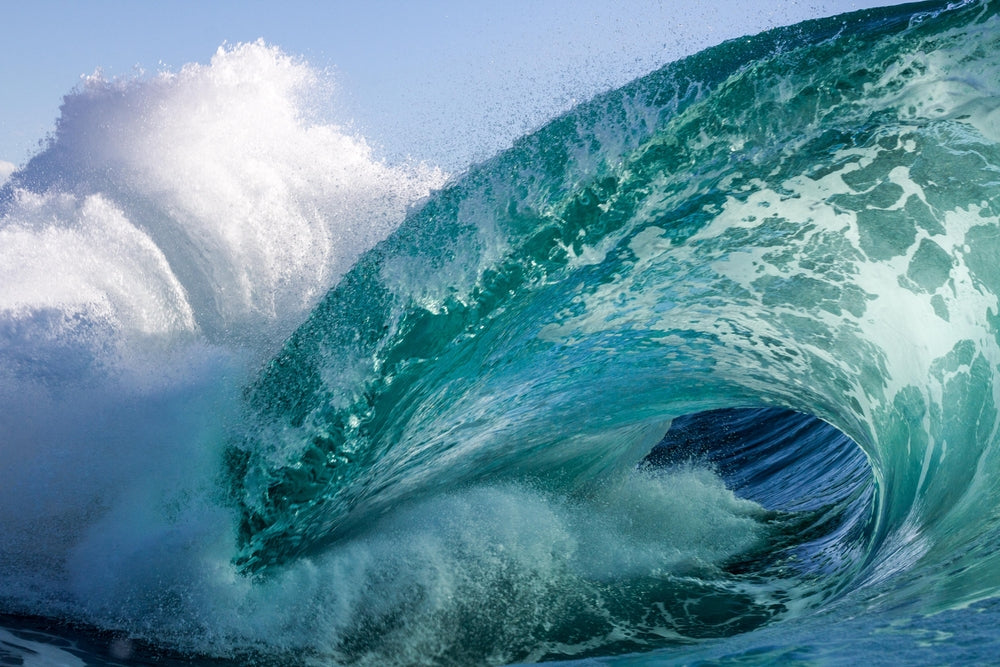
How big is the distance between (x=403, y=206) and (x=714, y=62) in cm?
199

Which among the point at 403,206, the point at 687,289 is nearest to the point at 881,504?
the point at 687,289

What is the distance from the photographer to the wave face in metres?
4.13

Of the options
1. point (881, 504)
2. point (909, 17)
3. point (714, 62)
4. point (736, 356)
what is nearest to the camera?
point (909, 17)

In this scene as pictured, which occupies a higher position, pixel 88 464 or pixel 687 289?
pixel 687 289

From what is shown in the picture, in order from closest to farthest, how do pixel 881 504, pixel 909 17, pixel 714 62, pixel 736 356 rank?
1. pixel 909 17
2. pixel 714 62
3. pixel 881 504
4. pixel 736 356

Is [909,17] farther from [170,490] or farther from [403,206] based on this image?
[170,490]

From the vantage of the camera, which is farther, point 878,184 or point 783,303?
point 783,303

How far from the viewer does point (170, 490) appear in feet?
14.3

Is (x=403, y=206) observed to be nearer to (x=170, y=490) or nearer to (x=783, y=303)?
(x=170, y=490)

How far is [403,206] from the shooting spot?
4.71 m

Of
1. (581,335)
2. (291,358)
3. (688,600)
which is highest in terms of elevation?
(581,335)

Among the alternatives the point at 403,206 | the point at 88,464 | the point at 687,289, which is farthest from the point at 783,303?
the point at 88,464

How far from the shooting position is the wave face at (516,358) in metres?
4.13

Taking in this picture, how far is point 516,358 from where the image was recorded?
494 cm
